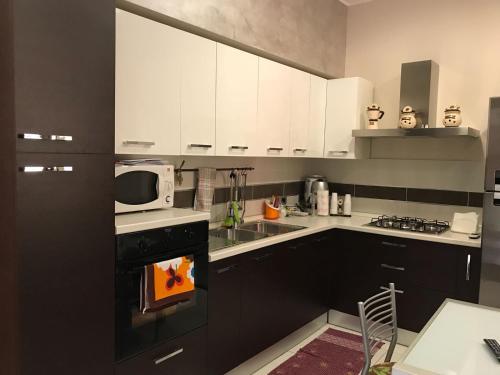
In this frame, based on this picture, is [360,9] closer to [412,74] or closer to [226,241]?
[412,74]

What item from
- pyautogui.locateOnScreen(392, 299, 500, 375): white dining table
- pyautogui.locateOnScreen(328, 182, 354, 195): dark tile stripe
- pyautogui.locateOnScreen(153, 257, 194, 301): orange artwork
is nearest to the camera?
pyautogui.locateOnScreen(392, 299, 500, 375): white dining table

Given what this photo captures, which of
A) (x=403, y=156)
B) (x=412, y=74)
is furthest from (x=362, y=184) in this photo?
(x=412, y=74)

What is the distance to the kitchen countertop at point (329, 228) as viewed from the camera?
2506 mm

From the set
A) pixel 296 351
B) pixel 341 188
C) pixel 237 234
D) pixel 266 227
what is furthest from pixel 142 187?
pixel 341 188

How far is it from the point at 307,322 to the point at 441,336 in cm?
172

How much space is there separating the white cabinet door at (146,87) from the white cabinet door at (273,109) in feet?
2.66

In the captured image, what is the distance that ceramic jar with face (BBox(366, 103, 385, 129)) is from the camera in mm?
3564

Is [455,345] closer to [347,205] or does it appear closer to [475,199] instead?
[475,199]

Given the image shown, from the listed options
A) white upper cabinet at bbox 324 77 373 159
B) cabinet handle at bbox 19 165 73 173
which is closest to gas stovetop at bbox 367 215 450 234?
white upper cabinet at bbox 324 77 373 159

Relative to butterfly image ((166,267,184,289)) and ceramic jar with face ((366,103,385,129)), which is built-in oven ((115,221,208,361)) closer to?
butterfly image ((166,267,184,289))

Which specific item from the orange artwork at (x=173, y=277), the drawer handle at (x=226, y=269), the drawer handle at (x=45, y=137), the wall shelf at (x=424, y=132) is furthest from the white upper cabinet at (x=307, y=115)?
the drawer handle at (x=45, y=137)

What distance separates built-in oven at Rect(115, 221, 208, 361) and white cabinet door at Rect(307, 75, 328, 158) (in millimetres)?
1649

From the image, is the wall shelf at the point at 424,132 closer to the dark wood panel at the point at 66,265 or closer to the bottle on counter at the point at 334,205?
the bottle on counter at the point at 334,205

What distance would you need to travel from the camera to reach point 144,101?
218 cm
